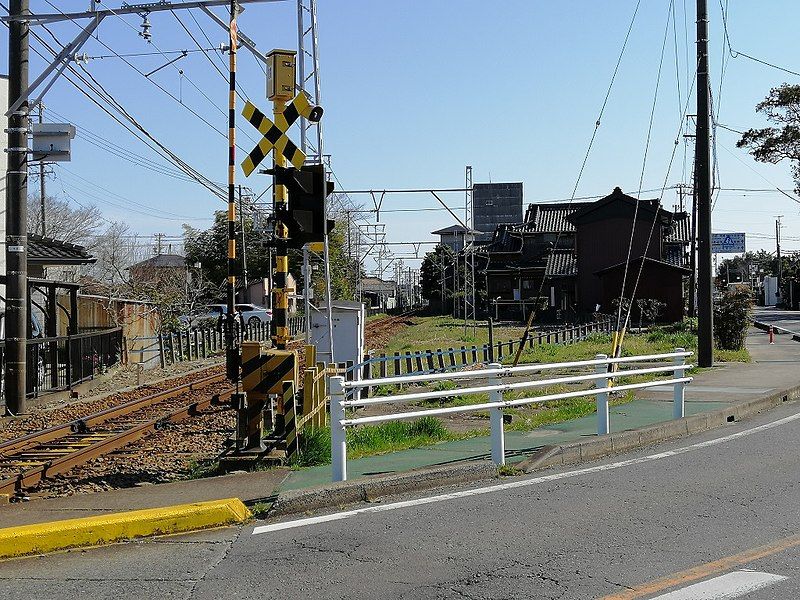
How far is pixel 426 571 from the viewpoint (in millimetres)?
5914

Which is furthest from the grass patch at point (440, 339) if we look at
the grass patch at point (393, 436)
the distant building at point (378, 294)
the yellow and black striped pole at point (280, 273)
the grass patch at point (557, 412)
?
the distant building at point (378, 294)

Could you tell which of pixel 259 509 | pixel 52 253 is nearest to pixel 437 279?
pixel 52 253

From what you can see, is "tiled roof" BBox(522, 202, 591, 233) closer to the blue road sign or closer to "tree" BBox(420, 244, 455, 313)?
"tree" BBox(420, 244, 455, 313)

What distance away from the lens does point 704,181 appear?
21188mm

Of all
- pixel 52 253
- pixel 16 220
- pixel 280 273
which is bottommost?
pixel 280 273

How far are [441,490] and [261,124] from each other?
4.81 metres

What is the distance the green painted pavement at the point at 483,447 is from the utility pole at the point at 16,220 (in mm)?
9171

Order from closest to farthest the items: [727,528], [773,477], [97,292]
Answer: [727,528], [773,477], [97,292]

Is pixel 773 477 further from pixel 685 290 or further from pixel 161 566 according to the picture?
pixel 685 290

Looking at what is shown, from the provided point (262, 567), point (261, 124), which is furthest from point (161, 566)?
point (261, 124)

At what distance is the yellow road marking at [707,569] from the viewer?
5418 millimetres

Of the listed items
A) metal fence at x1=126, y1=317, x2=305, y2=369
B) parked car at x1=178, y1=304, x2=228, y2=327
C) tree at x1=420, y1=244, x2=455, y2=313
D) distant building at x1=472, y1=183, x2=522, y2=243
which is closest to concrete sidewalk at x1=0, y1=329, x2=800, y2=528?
metal fence at x1=126, y1=317, x2=305, y2=369

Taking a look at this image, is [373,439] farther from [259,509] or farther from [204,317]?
[204,317]

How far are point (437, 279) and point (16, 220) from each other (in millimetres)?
83312
